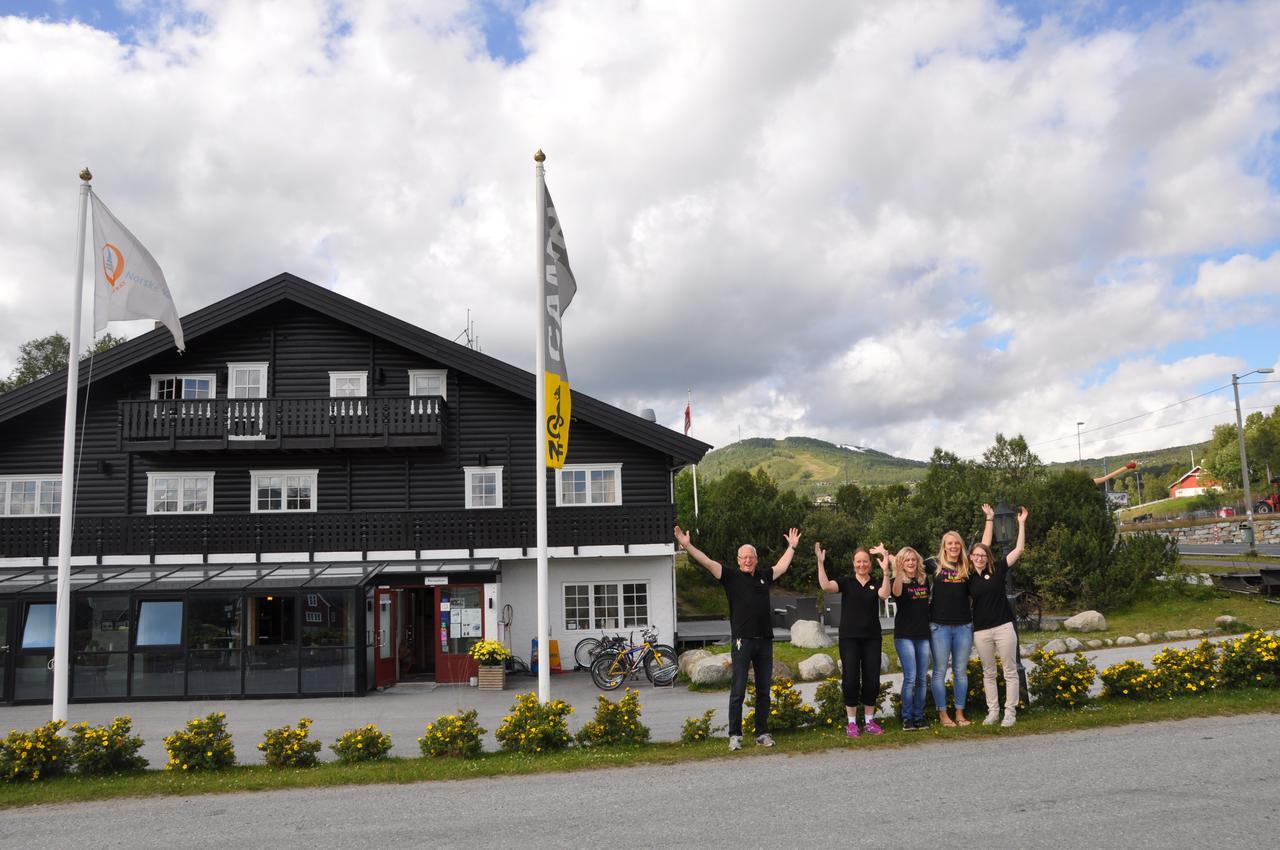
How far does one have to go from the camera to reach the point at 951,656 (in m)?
9.80

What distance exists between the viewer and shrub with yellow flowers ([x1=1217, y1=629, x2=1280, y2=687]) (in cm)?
1086

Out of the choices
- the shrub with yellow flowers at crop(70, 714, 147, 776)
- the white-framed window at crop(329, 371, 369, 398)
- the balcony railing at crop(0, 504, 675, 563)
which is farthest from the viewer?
the white-framed window at crop(329, 371, 369, 398)

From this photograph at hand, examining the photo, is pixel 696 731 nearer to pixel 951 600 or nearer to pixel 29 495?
pixel 951 600

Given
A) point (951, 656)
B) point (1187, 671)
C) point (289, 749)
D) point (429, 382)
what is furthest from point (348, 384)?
point (1187, 671)

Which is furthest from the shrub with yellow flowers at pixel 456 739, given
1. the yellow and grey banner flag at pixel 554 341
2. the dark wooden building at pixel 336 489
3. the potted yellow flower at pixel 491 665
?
the dark wooden building at pixel 336 489

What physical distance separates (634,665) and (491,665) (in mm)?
2933

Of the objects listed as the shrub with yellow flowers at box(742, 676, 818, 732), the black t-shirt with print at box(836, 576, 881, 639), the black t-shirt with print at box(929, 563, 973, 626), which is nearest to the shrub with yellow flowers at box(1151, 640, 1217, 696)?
the black t-shirt with print at box(929, 563, 973, 626)

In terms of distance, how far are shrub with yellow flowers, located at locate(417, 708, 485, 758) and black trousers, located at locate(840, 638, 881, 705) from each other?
12.8 ft

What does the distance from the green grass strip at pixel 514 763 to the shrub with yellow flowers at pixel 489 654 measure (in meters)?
8.36

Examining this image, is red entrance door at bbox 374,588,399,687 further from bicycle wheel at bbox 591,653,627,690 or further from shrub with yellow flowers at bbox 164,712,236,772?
shrub with yellow flowers at bbox 164,712,236,772

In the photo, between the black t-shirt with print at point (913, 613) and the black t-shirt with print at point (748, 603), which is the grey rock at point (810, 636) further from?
the black t-shirt with print at point (748, 603)

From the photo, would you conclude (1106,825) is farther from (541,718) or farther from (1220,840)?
(541,718)

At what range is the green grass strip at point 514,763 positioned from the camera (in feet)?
29.1

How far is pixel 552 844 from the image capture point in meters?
6.62
